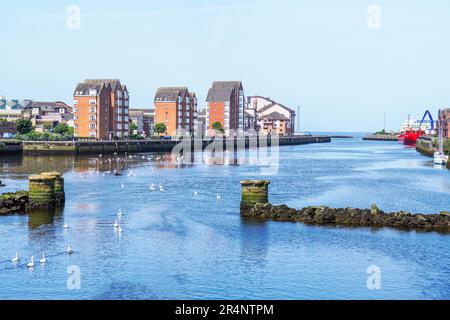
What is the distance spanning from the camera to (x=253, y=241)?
4209 centimetres

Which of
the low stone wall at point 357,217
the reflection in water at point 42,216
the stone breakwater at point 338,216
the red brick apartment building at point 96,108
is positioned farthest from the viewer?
the red brick apartment building at point 96,108

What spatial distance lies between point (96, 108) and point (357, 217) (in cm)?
12279

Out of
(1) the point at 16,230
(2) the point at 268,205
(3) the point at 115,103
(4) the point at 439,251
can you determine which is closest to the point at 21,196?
(1) the point at 16,230

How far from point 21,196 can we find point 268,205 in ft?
64.6

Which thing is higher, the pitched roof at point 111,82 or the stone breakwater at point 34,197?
the pitched roof at point 111,82

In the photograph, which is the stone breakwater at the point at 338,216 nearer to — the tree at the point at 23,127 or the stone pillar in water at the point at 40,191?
the stone pillar in water at the point at 40,191

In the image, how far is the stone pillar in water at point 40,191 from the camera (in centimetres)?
5306

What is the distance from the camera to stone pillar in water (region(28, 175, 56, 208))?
5306 centimetres

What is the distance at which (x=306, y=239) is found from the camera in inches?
1679

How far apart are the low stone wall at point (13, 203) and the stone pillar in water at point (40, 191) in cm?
77

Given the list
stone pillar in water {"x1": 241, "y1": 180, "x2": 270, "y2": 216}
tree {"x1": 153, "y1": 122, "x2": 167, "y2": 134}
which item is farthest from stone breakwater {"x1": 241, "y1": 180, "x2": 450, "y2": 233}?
tree {"x1": 153, "y1": 122, "x2": 167, "y2": 134}

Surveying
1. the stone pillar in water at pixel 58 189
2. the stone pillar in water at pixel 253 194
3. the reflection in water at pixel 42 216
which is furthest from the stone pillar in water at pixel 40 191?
the stone pillar in water at pixel 253 194

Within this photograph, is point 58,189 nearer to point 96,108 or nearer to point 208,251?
point 208,251
